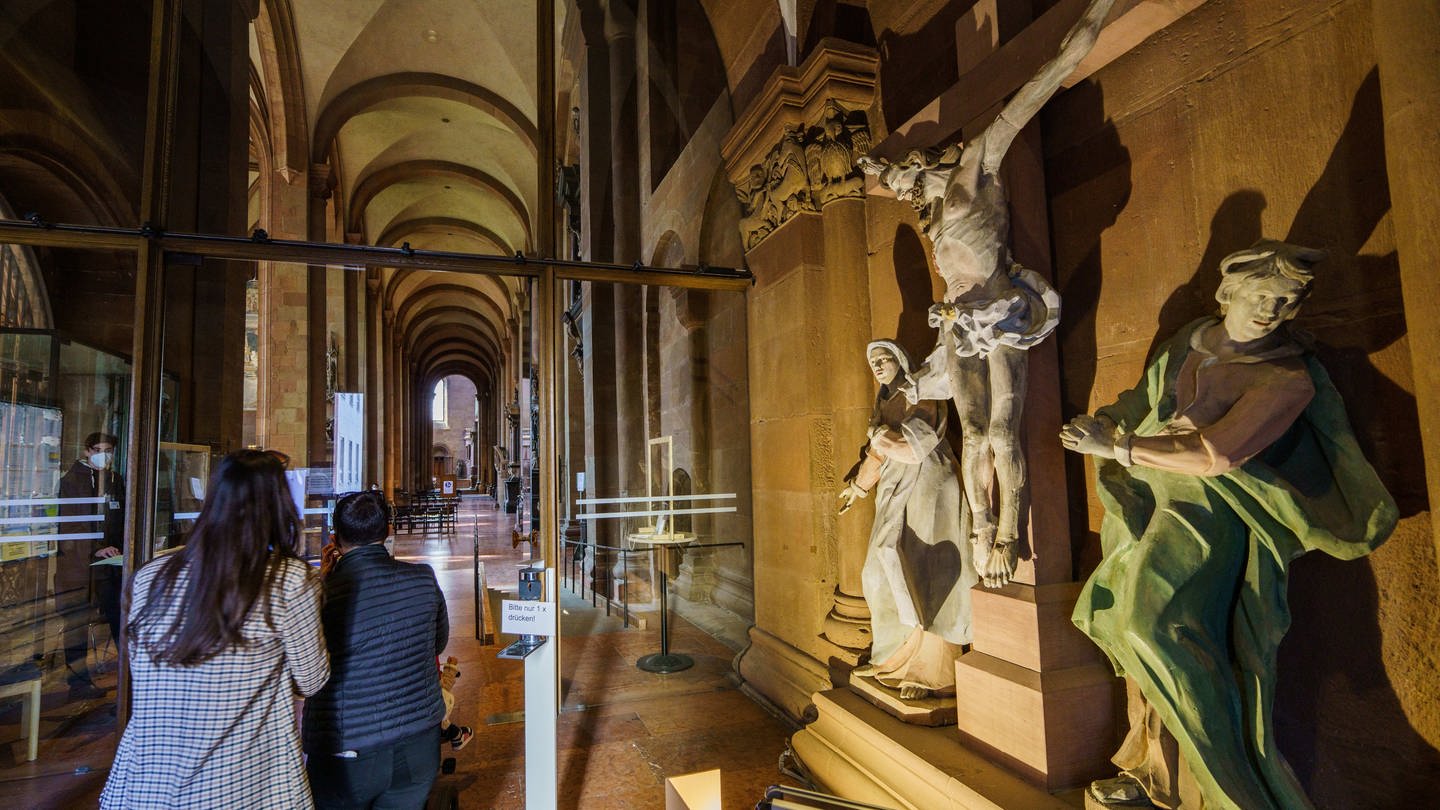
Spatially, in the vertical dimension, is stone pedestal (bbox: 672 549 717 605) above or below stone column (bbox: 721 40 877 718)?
below

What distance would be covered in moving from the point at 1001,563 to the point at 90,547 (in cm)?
477

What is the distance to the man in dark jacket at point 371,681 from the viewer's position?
78.0 inches

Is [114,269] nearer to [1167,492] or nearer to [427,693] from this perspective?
[427,693]

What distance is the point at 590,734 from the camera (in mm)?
4094

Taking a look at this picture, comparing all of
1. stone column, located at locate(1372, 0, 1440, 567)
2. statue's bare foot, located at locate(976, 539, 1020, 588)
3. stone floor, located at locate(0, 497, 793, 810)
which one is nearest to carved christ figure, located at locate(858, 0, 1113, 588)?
statue's bare foot, located at locate(976, 539, 1020, 588)

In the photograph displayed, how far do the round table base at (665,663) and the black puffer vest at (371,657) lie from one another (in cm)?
335

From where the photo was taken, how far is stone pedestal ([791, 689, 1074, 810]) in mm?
2340

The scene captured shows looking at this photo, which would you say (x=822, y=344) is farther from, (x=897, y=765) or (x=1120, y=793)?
(x=1120, y=793)

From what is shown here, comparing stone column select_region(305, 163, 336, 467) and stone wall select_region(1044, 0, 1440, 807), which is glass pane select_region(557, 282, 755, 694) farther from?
stone column select_region(305, 163, 336, 467)

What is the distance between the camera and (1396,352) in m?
1.73

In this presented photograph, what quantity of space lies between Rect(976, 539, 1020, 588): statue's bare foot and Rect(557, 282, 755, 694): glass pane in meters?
2.86

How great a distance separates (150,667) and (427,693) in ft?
2.44

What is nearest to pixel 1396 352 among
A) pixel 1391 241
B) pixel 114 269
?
pixel 1391 241

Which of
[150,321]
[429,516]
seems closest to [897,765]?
[150,321]
